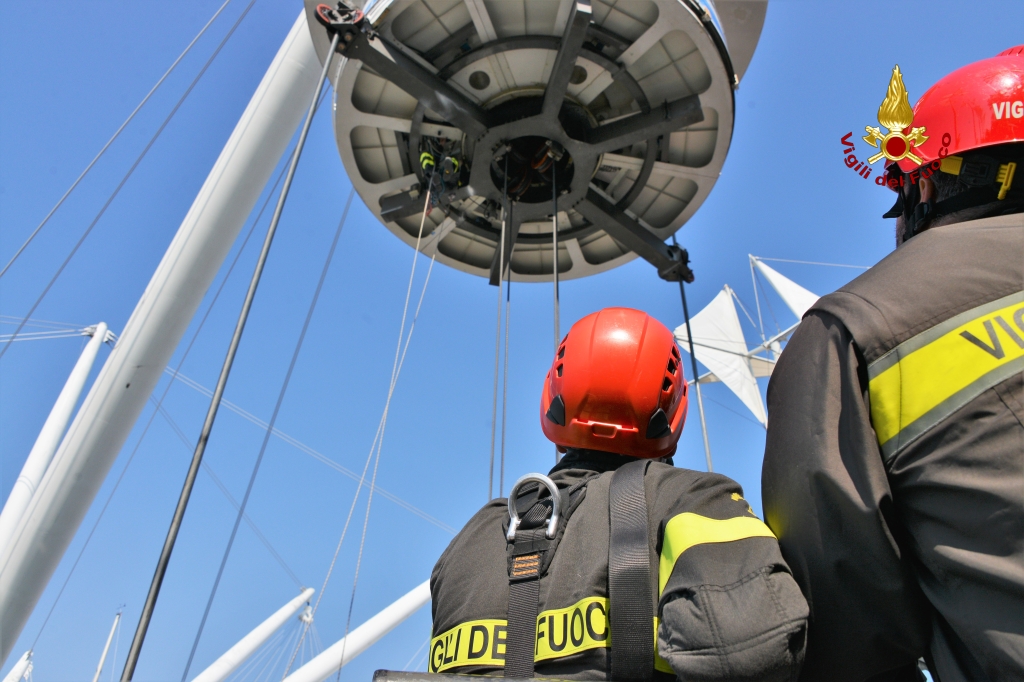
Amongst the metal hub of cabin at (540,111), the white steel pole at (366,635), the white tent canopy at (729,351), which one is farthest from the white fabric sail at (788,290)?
the metal hub of cabin at (540,111)

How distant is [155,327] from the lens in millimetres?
8023

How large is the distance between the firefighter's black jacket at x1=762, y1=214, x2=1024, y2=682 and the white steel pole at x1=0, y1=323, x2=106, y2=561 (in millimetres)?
9492

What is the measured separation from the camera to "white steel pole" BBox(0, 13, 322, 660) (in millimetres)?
7281

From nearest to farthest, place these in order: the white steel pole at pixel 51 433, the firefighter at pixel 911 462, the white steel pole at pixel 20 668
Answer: the firefighter at pixel 911 462 < the white steel pole at pixel 51 433 < the white steel pole at pixel 20 668

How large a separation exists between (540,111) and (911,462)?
21.7 feet

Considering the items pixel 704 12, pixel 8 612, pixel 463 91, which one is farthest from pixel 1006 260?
pixel 8 612

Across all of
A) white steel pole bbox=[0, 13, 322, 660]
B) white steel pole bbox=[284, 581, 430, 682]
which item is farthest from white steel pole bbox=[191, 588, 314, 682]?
white steel pole bbox=[0, 13, 322, 660]

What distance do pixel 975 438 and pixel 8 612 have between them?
8.76 metres

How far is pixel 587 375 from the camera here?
286cm

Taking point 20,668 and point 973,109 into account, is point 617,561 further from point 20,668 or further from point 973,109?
point 20,668

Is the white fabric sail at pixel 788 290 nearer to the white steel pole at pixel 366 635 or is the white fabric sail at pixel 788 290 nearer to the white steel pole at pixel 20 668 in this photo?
the white steel pole at pixel 366 635

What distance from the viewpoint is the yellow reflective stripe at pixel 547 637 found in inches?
76.9

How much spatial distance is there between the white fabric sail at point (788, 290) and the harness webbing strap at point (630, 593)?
Answer: 144 feet

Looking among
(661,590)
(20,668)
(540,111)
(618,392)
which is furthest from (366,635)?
(20,668)
